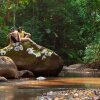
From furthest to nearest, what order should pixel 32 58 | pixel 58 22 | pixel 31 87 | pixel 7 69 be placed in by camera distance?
pixel 58 22
pixel 32 58
pixel 7 69
pixel 31 87

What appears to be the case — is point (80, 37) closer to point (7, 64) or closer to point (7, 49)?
point (7, 49)

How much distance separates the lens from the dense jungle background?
135ft

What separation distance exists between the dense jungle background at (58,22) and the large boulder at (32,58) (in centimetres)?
1561

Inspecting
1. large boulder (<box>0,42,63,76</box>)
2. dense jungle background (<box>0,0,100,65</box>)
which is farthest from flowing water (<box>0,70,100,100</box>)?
dense jungle background (<box>0,0,100,65</box>)

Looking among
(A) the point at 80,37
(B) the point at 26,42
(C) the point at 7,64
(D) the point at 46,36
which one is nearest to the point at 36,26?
(D) the point at 46,36

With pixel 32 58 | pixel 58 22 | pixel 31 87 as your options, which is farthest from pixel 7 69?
pixel 58 22

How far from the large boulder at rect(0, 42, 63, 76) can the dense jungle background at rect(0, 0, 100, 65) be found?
15612 mm

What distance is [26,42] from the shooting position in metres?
24.5

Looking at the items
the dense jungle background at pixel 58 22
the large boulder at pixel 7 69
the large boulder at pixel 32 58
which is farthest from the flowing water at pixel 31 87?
the dense jungle background at pixel 58 22

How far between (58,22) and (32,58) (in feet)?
60.7

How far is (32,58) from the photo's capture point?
79.2 feet

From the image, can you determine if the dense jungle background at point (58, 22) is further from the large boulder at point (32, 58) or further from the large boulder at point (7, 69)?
the large boulder at point (7, 69)

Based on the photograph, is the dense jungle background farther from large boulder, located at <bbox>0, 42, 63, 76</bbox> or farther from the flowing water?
the flowing water

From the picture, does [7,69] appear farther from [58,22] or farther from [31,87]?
[58,22]
